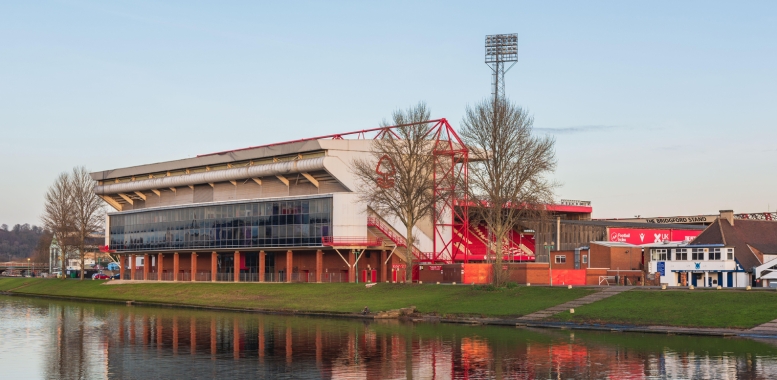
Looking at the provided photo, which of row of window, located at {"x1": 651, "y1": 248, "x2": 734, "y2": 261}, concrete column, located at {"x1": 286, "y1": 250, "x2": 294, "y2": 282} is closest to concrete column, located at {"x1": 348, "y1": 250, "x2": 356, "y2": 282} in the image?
concrete column, located at {"x1": 286, "y1": 250, "x2": 294, "y2": 282}

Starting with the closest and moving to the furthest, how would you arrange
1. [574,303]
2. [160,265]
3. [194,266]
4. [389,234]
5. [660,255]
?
[574,303] < [660,255] < [389,234] < [194,266] < [160,265]

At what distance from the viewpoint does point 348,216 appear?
93.0m

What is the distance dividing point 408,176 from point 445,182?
6.87 metres

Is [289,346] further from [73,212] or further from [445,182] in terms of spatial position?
[73,212]

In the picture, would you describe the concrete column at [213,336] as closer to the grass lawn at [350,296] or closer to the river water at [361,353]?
the river water at [361,353]

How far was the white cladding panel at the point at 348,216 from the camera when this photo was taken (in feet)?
304

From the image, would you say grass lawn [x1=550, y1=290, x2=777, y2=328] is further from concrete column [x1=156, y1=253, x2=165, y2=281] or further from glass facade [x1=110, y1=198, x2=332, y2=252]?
concrete column [x1=156, y1=253, x2=165, y2=281]

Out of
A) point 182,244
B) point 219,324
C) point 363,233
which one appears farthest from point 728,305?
point 182,244

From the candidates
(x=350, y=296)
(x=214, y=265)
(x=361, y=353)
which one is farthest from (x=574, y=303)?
(x=214, y=265)

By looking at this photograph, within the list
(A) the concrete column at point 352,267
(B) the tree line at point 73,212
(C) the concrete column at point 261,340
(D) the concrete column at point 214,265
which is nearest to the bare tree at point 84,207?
(B) the tree line at point 73,212

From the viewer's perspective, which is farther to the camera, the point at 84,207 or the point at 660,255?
the point at 84,207

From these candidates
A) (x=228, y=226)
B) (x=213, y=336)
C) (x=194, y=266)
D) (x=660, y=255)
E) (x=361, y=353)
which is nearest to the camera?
(x=361, y=353)

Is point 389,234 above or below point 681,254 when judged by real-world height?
above

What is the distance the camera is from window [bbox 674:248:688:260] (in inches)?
2950
